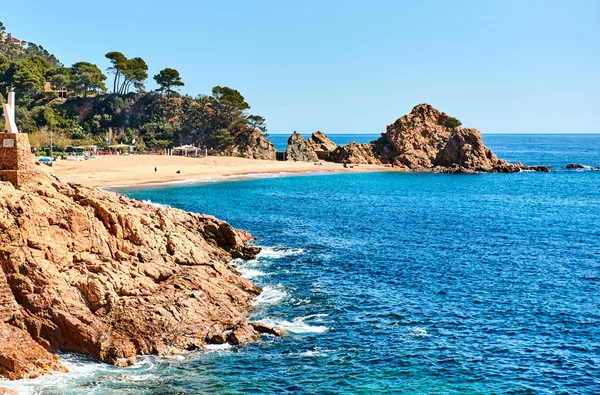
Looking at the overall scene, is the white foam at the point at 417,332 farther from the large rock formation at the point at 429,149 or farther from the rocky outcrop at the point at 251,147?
the rocky outcrop at the point at 251,147

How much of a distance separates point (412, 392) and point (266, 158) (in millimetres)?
127923

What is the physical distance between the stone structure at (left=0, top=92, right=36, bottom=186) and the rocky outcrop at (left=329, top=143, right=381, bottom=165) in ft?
395

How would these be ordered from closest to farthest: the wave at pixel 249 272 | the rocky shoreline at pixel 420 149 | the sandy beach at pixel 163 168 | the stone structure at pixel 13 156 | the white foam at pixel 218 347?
the white foam at pixel 218 347, the stone structure at pixel 13 156, the wave at pixel 249 272, the sandy beach at pixel 163 168, the rocky shoreline at pixel 420 149

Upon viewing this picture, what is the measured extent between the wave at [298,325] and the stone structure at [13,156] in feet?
55.2

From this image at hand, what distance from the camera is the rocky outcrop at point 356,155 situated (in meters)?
154

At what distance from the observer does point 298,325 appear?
3572 centimetres

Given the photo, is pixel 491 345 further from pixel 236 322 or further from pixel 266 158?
pixel 266 158

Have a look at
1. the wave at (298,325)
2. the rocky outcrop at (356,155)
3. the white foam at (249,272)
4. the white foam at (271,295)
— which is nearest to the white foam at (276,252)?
the white foam at (249,272)

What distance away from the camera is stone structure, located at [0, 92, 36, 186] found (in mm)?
35656

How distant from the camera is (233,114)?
15562 centimetres

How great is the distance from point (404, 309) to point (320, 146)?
129345mm

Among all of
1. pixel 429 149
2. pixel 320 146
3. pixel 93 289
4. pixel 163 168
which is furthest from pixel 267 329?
pixel 320 146

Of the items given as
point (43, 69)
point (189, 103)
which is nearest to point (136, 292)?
point (189, 103)

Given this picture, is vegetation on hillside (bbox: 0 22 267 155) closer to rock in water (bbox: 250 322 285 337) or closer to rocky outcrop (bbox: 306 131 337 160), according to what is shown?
rocky outcrop (bbox: 306 131 337 160)
